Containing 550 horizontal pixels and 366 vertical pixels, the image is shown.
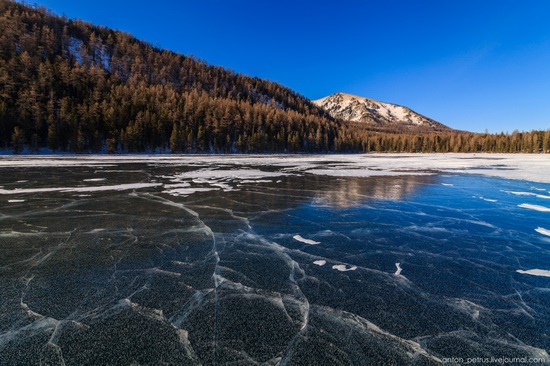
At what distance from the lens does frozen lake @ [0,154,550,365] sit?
2828 mm

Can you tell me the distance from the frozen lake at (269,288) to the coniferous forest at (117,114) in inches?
3181

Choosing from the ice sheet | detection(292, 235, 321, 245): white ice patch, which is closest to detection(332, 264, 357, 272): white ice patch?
detection(292, 235, 321, 245): white ice patch

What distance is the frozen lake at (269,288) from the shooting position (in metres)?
2.83

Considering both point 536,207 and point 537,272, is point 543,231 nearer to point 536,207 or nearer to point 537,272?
point 537,272

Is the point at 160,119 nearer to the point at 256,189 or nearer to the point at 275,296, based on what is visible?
the point at 256,189

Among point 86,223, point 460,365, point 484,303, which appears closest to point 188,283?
point 460,365

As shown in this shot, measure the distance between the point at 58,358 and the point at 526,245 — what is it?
901 cm

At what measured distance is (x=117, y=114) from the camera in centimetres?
8419

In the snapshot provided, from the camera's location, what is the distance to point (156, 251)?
220 inches

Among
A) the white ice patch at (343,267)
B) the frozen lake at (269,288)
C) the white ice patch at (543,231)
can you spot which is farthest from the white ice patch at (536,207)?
the white ice patch at (343,267)

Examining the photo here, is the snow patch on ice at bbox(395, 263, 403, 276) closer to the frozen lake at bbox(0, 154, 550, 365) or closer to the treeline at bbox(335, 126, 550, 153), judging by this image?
the frozen lake at bbox(0, 154, 550, 365)

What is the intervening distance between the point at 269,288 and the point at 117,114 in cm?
9875

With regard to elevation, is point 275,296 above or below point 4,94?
below

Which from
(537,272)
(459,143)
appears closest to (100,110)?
(537,272)
